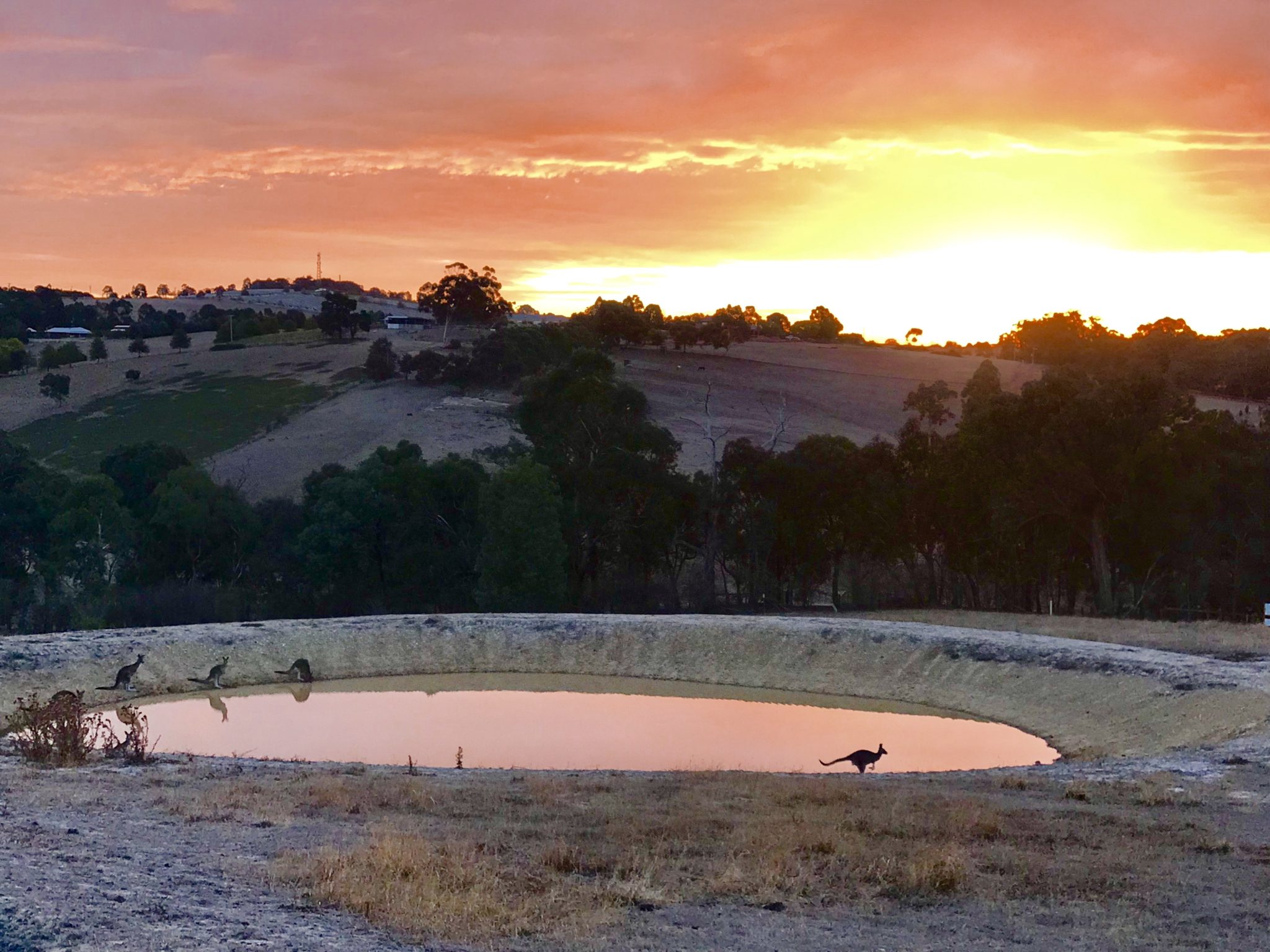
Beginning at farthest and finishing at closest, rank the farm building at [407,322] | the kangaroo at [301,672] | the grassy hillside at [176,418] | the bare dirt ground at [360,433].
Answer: the farm building at [407,322], the grassy hillside at [176,418], the bare dirt ground at [360,433], the kangaroo at [301,672]

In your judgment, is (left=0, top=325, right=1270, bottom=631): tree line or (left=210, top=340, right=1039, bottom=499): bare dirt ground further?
(left=210, top=340, right=1039, bottom=499): bare dirt ground

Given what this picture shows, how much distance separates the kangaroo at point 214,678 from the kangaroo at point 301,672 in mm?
1792

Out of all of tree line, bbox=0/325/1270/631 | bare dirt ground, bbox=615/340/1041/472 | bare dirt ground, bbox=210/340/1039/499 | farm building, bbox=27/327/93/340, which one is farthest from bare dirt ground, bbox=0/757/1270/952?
farm building, bbox=27/327/93/340

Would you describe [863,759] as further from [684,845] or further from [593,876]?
[593,876]

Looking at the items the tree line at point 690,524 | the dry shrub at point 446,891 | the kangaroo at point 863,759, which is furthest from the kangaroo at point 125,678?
the dry shrub at point 446,891

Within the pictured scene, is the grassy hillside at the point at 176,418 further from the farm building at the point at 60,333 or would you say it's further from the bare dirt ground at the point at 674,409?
the farm building at the point at 60,333

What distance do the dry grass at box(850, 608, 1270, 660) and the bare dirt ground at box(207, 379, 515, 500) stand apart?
33873mm

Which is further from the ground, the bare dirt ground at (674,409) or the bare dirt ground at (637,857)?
the bare dirt ground at (674,409)

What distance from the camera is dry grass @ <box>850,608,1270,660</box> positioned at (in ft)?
115

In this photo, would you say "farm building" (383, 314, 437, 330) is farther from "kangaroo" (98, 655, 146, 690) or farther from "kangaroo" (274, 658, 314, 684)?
"kangaroo" (98, 655, 146, 690)

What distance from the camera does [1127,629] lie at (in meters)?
39.3

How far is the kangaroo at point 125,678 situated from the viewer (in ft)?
111

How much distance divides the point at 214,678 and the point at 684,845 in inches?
1055

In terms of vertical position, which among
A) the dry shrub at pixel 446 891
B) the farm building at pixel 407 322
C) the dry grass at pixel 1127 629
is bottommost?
the dry grass at pixel 1127 629
